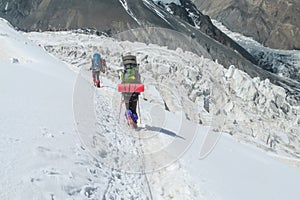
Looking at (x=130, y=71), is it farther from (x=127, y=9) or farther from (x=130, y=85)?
(x=127, y=9)

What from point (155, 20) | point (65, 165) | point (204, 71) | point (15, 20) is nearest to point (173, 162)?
point (65, 165)

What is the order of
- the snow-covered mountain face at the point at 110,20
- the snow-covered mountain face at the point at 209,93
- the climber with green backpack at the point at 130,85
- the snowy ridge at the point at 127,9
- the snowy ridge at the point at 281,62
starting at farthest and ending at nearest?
the snowy ridge at the point at 281,62 → the snowy ridge at the point at 127,9 → the snow-covered mountain face at the point at 110,20 → the snow-covered mountain face at the point at 209,93 → the climber with green backpack at the point at 130,85

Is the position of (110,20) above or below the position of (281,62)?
below

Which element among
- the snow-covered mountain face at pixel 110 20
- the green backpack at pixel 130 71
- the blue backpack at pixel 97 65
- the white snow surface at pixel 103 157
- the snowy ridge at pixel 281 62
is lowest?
the white snow surface at pixel 103 157

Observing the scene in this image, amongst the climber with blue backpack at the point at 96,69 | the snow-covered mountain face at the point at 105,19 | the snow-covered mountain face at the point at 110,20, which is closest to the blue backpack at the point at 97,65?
the climber with blue backpack at the point at 96,69

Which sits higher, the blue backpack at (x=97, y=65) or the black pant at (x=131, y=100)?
the blue backpack at (x=97, y=65)

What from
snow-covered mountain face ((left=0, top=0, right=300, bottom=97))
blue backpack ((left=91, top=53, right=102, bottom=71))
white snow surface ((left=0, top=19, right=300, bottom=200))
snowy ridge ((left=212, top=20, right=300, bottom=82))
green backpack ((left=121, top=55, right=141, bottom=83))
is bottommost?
white snow surface ((left=0, top=19, right=300, bottom=200))

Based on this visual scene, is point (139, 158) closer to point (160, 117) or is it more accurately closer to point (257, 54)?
point (160, 117)

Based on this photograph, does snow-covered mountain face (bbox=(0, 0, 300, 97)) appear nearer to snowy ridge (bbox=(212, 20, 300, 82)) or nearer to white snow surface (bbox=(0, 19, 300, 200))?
white snow surface (bbox=(0, 19, 300, 200))

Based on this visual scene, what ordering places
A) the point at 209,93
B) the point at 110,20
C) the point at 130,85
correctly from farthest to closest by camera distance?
the point at 110,20 → the point at 209,93 → the point at 130,85

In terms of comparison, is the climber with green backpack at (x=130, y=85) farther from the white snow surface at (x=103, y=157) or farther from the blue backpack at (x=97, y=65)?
the blue backpack at (x=97, y=65)

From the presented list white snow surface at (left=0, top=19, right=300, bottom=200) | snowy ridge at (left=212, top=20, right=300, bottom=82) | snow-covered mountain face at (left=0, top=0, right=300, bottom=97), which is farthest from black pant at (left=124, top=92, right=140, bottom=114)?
snowy ridge at (left=212, top=20, right=300, bottom=82)

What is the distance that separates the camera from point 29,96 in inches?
309

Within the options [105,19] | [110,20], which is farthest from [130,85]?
[105,19]
